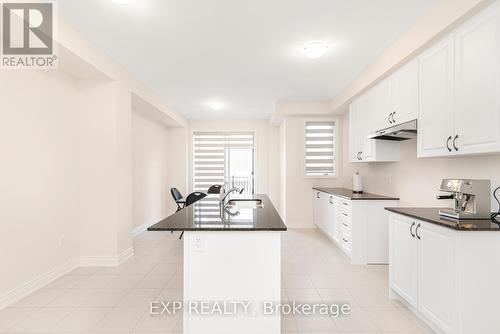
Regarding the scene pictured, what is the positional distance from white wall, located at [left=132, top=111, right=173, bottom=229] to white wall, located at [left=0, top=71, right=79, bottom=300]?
1.68 meters

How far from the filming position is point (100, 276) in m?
3.12

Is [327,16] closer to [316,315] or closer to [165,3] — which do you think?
[165,3]

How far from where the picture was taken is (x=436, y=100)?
2.28 meters

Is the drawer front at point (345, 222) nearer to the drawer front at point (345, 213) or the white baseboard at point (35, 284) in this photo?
the drawer front at point (345, 213)

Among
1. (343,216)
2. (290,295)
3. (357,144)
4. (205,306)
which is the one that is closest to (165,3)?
(205,306)

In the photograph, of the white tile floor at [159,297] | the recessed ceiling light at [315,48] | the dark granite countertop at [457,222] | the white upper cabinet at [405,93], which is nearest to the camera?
the dark granite countertop at [457,222]

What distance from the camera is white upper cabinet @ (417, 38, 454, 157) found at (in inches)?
84.0

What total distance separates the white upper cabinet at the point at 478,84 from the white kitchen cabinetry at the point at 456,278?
26.2 inches

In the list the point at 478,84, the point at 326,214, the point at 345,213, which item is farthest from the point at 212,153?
the point at 478,84

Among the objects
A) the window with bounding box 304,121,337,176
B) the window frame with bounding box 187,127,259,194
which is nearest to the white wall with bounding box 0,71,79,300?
the window frame with bounding box 187,127,259,194

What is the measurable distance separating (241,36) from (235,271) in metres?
2.36

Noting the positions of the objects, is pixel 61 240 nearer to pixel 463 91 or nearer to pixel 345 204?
pixel 345 204

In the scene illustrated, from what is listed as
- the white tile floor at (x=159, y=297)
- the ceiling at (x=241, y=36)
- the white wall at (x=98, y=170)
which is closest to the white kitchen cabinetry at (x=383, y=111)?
the ceiling at (x=241, y=36)

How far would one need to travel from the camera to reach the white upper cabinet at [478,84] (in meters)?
1.74
